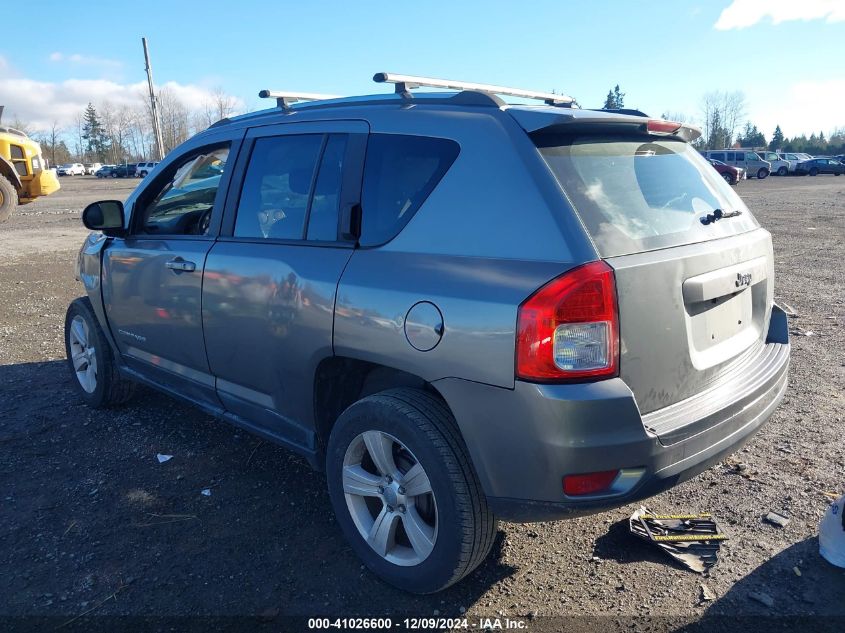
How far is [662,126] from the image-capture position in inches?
111

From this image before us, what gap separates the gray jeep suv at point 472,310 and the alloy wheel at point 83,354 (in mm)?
1602

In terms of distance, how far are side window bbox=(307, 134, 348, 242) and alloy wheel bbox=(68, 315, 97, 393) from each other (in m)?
2.54

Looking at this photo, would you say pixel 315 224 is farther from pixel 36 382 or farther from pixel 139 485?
pixel 36 382

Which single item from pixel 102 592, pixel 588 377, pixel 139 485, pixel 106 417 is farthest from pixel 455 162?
pixel 106 417

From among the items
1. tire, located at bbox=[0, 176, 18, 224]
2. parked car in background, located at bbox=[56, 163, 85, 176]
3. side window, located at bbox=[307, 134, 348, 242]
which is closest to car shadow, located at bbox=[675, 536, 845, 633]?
side window, located at bbox=[307, 134, 348, 242]

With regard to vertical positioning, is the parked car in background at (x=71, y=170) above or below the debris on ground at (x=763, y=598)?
above

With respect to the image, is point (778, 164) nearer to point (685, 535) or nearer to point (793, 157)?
point (793, 157)

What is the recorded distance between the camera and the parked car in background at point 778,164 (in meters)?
48.8

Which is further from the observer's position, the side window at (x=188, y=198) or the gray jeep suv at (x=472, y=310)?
the side window at (x=188, y=198)

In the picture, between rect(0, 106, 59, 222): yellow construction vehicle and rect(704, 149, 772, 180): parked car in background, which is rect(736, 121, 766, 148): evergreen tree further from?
rect(0, 106, 59, 222): yellow construction vehicle

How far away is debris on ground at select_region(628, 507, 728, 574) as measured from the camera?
9.53 feet

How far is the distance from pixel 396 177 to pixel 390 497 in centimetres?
135

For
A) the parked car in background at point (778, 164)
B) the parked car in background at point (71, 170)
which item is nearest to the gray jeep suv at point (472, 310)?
the parked car in background at point (778, 164)

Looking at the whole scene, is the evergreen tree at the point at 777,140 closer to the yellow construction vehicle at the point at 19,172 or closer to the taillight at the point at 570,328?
the yellow construction vehicle at the point at 19,172
